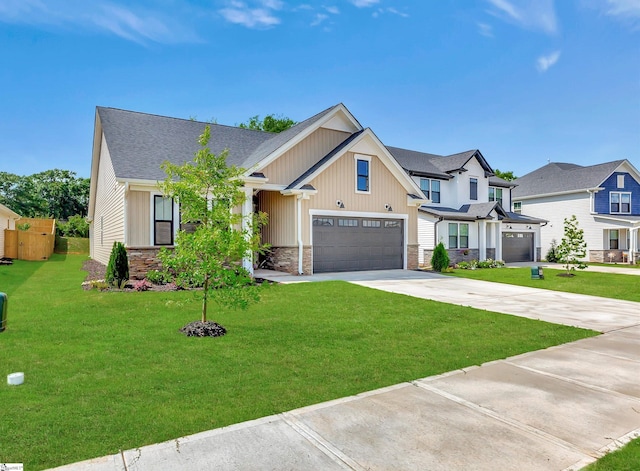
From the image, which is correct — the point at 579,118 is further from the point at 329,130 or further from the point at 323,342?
the point at 323,342

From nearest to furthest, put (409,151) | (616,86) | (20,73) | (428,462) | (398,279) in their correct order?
(428,462) < (398,279) < (616,86) < (20,73) < (409,151)

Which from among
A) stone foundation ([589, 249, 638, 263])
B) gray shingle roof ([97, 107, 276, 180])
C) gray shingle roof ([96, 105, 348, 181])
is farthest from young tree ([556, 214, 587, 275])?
gray shingle roof ([97, 107, 276, 180])

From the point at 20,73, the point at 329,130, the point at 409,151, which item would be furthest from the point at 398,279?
the point at 20,73

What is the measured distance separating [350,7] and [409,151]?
14353 mm

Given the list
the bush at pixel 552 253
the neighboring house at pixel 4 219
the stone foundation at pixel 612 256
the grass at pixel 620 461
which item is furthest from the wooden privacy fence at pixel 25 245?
the stone foundation at pixel 612 256

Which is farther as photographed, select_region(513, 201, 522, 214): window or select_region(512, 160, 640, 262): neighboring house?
select_region(513, 201, 522, 214): window

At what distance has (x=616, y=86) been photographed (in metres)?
19.8

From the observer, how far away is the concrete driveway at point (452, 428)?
2855mm

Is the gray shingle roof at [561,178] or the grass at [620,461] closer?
the grass at [620,461]

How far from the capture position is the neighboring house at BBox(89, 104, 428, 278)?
14.1 metres

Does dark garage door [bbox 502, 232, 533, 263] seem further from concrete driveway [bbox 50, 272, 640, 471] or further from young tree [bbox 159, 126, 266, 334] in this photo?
young tree [bbox 159, 126, 266, 334]

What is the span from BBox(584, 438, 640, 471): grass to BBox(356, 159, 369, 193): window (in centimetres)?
1487

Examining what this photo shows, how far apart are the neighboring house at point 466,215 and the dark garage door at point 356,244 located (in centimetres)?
529

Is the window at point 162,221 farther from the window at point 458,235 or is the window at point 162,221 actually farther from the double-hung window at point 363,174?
the window at point 458,235
